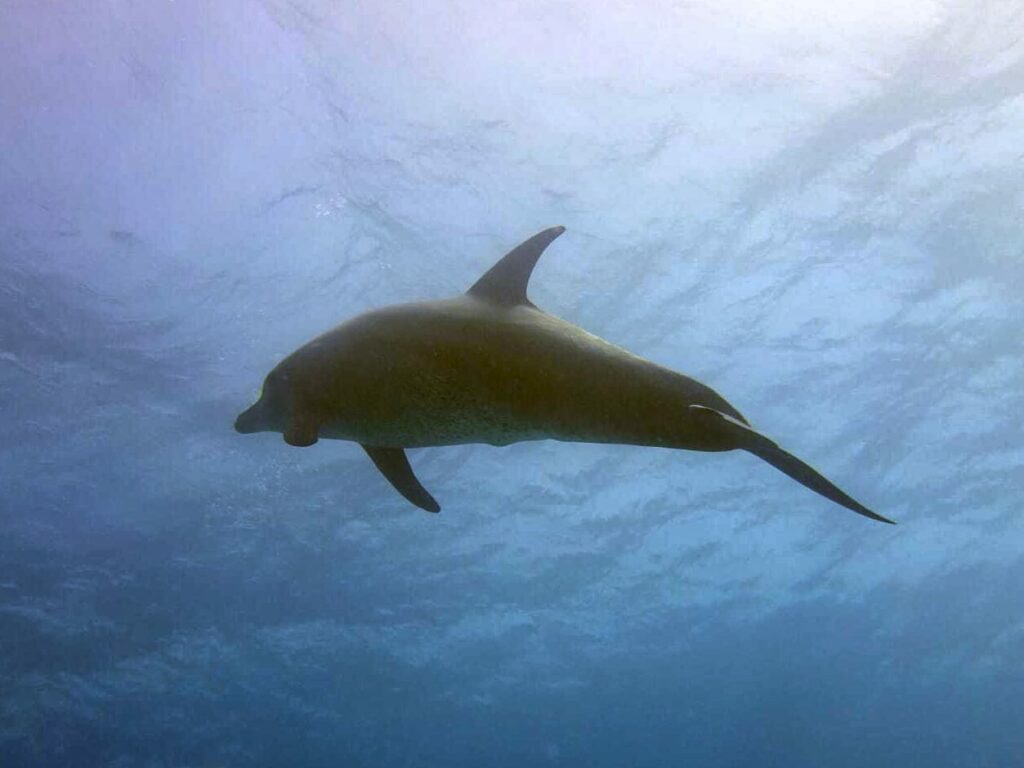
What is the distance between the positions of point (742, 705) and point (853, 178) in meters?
44.2

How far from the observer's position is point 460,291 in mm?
14852

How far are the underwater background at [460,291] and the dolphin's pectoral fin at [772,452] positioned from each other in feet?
30.7

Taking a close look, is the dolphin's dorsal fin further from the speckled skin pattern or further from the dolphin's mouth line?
the dolphin's mouth line

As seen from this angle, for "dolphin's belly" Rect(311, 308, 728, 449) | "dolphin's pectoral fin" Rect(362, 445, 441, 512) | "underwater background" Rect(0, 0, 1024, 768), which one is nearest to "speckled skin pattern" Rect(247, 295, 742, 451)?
"dolphin's belly" Rect(311, 308, 728, 449)

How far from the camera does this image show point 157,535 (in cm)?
2256

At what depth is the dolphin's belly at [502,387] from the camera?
338 centimetres

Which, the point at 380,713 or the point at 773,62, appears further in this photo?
the point at 380,713

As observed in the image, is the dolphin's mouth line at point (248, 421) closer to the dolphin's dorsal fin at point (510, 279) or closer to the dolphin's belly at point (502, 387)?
the dolphin's belly at point (502, 387)

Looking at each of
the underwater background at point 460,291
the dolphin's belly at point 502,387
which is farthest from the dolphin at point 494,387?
the underwater background at point 460,291

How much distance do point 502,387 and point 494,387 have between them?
4 centimetres

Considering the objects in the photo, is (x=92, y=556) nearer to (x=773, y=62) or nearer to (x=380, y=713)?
(x=380, y=713)

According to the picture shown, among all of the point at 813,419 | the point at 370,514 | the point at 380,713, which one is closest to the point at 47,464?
the point at 370,514

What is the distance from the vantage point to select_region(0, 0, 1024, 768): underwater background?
11.4 meters

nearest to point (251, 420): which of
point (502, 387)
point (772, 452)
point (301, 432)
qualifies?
point (301, 432)
